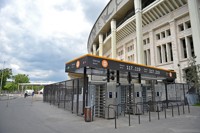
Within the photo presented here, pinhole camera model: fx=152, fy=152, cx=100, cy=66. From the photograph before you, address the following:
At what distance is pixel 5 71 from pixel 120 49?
46.5 metres

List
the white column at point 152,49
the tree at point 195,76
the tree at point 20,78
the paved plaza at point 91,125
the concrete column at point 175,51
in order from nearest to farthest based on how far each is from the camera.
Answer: the paved plaza at point 91,125 → the tree at point 195,76 → the concrete column at point 175,51 → the white column at point 152,49 → the tree at point 20,78

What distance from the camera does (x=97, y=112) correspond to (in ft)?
37.8

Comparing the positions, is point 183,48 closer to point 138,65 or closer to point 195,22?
point 195,22

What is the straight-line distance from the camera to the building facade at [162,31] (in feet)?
84.4

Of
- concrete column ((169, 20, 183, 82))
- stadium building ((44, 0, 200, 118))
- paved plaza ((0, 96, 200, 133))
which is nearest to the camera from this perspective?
paved plaza ((0, 96, 200, 133))

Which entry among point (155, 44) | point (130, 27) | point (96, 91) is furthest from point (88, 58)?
point (130, 27)

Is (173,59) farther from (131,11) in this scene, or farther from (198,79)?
(131,11)

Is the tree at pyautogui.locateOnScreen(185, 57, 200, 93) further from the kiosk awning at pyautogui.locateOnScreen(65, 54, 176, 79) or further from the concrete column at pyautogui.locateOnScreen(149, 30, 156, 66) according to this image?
the concrete column at pyautogui.locateOnScreen(149, 30, 156, 66)

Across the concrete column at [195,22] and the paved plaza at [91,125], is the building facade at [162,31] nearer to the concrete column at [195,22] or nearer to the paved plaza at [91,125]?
the concrete column at [195,22]

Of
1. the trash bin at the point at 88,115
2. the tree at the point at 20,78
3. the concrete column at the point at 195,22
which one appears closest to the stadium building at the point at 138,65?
the concrete column at the point at 195,22

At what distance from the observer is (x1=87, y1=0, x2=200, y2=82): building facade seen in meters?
25.7

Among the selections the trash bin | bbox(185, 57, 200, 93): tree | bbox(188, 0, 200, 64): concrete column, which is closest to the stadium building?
bbox(188, 0, 200, 64): concrete column

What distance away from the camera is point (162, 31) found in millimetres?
30828

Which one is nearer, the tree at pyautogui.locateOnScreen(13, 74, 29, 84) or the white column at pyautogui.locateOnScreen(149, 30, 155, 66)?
the white column at pyautogui.locateOnScreen(149, 30, 155, 66)
